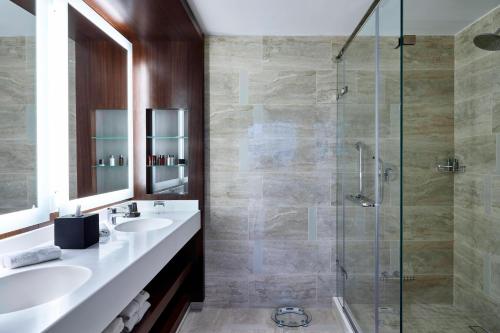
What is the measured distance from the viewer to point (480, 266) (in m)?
2.35

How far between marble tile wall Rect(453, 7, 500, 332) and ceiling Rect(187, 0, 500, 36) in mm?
160

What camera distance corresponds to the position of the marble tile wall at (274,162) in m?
2.78

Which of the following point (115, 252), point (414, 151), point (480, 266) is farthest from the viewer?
point (414, 151)

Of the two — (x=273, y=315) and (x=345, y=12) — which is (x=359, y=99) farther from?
(x=273, y=315)

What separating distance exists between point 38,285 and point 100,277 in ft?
0.97

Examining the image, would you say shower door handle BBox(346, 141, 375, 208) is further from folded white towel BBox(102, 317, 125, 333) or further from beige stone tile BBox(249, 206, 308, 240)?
folded white towel BBox(102, 317, 125, 333)

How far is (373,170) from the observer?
178 cm

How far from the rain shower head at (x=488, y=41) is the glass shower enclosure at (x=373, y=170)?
892 mm

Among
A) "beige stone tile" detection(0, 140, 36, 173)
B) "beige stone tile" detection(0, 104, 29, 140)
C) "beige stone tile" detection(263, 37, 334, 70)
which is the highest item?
"beige stone tile" detection(263, 37, 334, 70)

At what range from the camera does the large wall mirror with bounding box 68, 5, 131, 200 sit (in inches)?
76.5

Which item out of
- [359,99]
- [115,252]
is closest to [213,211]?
[115,252]

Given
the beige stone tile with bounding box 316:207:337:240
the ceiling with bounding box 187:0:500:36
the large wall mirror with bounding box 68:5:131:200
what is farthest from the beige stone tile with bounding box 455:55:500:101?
the large wall mirror with bounding box 68:5:131:200

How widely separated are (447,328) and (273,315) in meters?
1.34

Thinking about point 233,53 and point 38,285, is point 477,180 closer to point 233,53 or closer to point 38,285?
point 233,53
